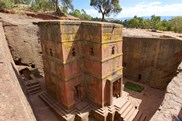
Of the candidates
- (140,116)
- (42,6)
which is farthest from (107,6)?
(140,116)

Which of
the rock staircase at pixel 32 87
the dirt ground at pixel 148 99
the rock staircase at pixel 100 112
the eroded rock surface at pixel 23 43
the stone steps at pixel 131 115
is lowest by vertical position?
the dirt ground at pixel 148 99

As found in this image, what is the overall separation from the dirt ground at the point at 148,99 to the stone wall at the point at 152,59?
1209mm

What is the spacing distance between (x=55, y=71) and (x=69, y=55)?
2.02m

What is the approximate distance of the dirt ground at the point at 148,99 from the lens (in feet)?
39.1

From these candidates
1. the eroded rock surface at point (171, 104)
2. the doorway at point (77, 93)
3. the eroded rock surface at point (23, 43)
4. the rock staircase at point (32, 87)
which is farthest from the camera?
the eroded rock surface at point (23, 43)

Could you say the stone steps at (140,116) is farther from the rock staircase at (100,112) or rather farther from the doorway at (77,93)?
the doorway at (77,93)

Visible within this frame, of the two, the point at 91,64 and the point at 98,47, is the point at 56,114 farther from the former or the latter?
the point at 98,47

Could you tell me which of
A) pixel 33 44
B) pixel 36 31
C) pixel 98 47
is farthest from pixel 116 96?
pixel 36 31

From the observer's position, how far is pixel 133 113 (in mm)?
10672

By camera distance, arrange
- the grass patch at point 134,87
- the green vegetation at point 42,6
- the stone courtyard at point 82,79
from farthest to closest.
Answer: the green vegetation at point 42,6, the grass patch at point 134,87, the stone courtyard at point 82,79

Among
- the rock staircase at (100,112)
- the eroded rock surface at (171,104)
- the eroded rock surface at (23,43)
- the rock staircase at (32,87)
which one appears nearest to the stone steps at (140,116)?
the rock staircase at (100,112)

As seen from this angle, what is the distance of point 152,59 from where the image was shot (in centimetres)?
1588

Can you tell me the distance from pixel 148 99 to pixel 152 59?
5.19 meters

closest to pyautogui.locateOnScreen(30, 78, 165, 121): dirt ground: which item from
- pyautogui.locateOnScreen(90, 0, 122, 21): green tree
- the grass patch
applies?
the grass patch
